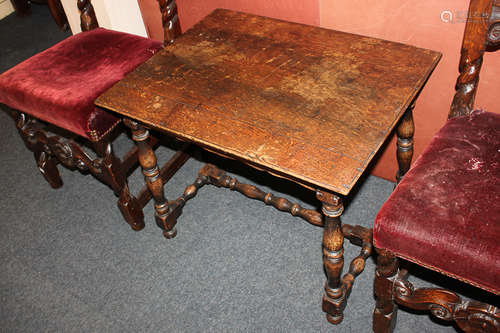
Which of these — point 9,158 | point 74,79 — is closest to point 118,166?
Answer: point 74,79

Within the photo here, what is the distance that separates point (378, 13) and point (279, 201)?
32.5 inches

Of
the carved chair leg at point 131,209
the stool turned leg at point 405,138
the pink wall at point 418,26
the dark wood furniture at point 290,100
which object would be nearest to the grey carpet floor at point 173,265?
the carved chair leg at point 131,209

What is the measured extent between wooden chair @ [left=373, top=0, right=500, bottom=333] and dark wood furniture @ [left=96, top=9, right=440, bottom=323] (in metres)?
0.14

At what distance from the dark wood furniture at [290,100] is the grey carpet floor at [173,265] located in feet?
0.69

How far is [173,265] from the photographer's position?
5.93 ft

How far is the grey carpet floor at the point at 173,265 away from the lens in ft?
5.32

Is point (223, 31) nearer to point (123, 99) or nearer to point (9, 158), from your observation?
point (123, 99)

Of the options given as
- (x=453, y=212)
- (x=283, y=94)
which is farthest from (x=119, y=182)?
(x=453, y=212)

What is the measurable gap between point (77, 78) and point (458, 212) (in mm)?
1412

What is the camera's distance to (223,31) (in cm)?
162

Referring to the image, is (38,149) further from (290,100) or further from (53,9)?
(53,9)

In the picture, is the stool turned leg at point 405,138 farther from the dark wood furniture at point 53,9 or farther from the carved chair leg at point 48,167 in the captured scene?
the dark wood furniture at point 53,9

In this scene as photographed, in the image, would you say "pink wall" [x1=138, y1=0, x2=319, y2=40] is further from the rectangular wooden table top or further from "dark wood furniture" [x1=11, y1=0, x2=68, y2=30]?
"dark wood furniture" [x1=11, y1=0, x2=68, y2=30]

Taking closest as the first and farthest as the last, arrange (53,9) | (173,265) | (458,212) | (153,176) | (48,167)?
(458,212), (153,176), (173,265), (48,167), (53,9)
